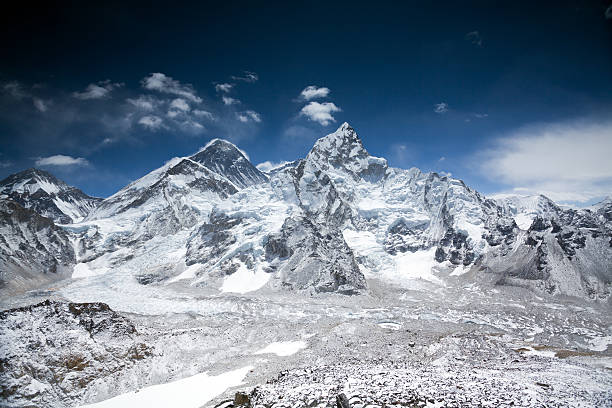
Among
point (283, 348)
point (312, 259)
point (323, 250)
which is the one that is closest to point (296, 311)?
point (312, 259)

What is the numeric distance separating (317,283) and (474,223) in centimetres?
10568

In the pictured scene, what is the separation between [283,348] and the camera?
152 ft

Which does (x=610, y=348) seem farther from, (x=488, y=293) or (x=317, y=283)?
(x=317, y=283)

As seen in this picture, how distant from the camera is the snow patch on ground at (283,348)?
44.5 m

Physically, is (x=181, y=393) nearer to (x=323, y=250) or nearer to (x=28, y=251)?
(x=323, y=250)

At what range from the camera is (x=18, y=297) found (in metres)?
97.6

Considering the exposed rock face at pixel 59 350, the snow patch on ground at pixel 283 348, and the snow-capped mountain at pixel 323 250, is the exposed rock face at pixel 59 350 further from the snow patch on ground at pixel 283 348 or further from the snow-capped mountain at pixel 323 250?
the snow-capped mountain at pixel 323 250

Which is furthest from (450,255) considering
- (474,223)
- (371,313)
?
(371,313)

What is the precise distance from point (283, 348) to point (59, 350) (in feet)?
85.1

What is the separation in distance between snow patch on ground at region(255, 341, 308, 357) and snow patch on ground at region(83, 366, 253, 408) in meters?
8.96

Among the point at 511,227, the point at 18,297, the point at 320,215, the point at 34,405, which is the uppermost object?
the point at 320,215

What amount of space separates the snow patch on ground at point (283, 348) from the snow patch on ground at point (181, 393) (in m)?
8.96

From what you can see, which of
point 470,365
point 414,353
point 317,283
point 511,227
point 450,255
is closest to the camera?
point 470,365

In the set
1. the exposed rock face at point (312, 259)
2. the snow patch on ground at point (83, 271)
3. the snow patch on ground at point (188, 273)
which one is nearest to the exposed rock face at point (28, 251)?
the snow patch on ground at point (83, 271)
